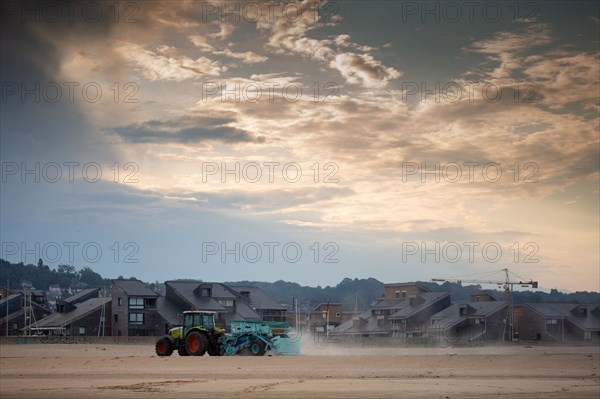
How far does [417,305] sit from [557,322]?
874 inches

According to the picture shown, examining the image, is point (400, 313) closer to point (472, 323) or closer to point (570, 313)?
point (472, 323)

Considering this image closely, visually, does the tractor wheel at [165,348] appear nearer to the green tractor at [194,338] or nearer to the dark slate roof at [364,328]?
the green tractor at [194,338]

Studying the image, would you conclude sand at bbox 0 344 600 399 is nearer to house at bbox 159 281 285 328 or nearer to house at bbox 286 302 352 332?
house at bbox 159 281 285 328

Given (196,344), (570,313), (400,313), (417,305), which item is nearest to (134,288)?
(400,313)

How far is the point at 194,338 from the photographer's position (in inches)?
1916

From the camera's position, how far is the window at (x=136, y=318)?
340ft

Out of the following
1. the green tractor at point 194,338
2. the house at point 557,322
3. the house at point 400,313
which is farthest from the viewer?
the house at point 400,313

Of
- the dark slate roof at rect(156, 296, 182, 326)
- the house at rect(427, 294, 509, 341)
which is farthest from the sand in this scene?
the house at rect(427, 294, 509, 341)

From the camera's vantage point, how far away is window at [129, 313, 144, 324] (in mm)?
103562

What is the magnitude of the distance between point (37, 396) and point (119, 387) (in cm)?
385

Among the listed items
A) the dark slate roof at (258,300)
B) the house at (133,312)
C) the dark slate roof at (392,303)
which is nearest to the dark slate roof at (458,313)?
the dark slate roof at (392,303)

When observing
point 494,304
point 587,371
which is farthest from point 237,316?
point 587,371

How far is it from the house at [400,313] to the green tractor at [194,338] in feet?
242

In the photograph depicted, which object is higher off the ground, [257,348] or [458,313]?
[257,348]
